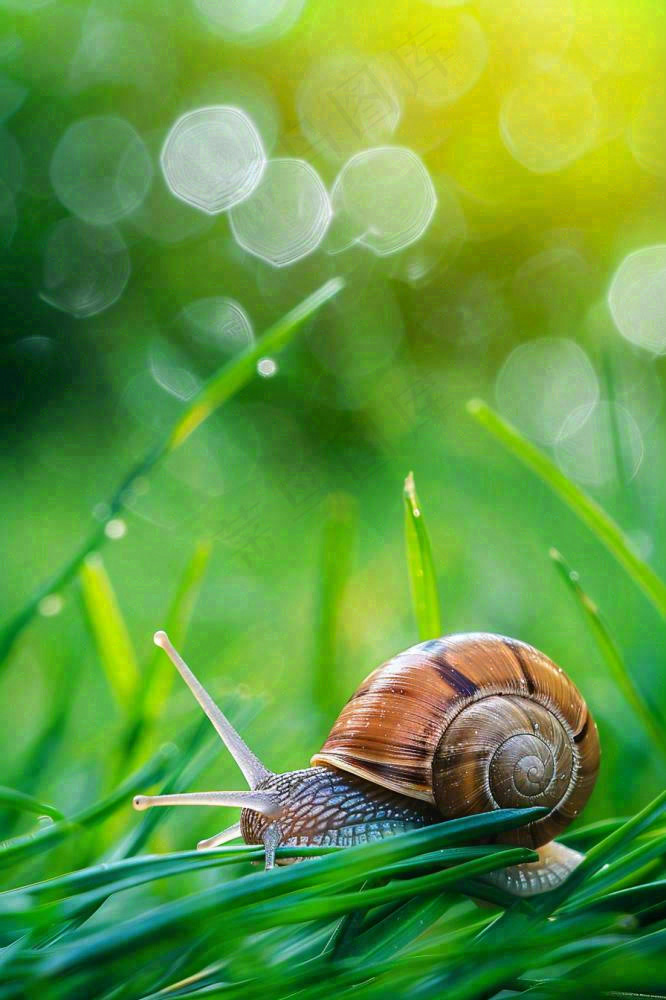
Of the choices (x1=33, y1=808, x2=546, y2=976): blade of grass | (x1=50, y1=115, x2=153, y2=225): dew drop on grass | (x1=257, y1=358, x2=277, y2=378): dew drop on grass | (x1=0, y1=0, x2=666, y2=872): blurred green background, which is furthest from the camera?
(x1=50, y1=115, x2=153, y2=225): dew drop on grass

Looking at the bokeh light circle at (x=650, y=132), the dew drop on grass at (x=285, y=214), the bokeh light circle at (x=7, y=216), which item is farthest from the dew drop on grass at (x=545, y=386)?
the bokeh light circle at (x=7, y=216)

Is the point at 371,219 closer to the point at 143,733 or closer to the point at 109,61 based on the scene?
the point at 109,61

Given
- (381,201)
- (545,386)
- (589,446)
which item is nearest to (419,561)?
(589,446)

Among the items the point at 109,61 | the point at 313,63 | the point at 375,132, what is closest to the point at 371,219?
the point at 375,132

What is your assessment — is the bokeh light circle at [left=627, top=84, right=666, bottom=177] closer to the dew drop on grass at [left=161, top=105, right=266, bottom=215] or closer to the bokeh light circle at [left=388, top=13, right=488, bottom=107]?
the bokeh light circle at [left=388, top=13, right=488, bottom=107]

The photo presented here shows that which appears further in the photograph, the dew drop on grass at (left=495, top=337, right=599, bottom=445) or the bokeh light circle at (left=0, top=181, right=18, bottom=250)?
the bokeh light circle at (left=0, top=181, right=18, bottom=250)

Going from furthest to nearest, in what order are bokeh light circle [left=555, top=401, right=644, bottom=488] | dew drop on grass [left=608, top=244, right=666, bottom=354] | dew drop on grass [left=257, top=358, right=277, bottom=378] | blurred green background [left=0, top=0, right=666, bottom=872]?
dew drop on grass [left=608, top=244, right=666, bottom=354] → bokeh light circle [left=555, top=401, right=644, bottom=488] → blurred green background [left=0, top=0, right=666, bottom=872] → dew drop on grass [left=257, top=358, right=277, bottom=378]

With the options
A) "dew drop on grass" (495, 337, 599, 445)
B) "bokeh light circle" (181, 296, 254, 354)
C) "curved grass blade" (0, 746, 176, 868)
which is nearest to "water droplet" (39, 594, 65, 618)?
"curved grass blade" (0, 746, 176, 868)
